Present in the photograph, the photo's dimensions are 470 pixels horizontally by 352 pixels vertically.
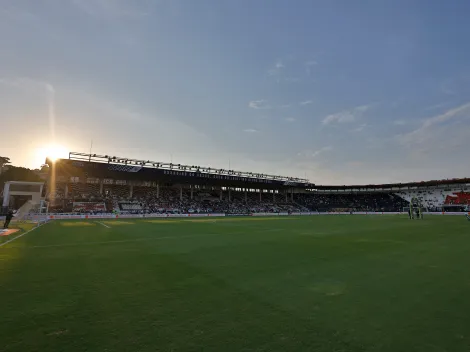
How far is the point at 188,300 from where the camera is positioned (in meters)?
5.47

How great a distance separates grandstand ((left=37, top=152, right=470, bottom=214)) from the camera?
55781mm

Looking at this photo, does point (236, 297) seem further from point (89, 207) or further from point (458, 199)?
point (458, 199)

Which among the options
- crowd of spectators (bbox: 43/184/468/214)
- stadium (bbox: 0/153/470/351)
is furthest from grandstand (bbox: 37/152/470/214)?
stadium (bbox: 0/153/470/351)

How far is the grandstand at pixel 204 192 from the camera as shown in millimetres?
55781

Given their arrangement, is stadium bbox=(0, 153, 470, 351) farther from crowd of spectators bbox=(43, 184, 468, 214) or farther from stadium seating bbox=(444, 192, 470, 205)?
stadium seating bbox=(444, 192, 470, 205)

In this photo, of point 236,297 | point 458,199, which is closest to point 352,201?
point 458,199

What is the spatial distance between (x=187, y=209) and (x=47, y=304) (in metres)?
60.2

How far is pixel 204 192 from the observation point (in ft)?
256

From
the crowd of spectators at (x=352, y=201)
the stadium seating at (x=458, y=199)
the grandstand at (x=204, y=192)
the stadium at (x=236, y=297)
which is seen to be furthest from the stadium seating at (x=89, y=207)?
the stadium seating at (x=458, y=199)

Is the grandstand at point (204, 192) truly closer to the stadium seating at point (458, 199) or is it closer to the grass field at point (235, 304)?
the stadium seating at point (458, 199)

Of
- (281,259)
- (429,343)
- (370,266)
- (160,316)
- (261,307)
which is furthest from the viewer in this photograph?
(281,259)

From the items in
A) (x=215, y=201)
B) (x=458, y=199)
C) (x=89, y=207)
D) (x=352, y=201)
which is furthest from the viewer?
(x=352, y=201)

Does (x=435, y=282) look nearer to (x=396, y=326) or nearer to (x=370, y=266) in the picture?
(x=370, y=266)

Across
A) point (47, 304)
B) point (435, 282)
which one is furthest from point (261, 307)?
point (435, 282)
